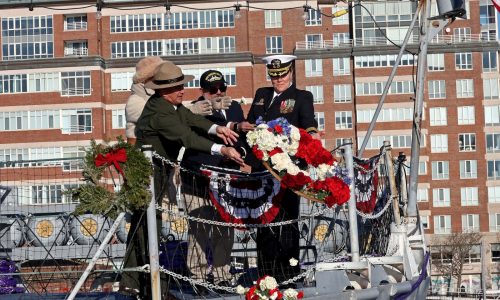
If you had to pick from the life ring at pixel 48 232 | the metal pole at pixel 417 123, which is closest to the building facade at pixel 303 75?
the metal pole at pixel 417 123

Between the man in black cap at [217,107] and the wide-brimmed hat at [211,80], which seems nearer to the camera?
the man in black cap at [217,107]

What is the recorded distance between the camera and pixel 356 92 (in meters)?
88.9

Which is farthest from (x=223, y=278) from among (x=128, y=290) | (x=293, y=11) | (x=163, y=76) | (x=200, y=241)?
(x=293, y=11)

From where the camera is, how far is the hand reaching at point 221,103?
9.62m

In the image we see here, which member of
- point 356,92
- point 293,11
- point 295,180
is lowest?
point 295,180

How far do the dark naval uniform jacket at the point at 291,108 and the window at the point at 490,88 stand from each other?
83.3 metres

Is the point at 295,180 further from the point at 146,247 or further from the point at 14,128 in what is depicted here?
the point at 14,128

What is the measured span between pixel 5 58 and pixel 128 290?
8189 cm

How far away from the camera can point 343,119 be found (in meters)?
89.9

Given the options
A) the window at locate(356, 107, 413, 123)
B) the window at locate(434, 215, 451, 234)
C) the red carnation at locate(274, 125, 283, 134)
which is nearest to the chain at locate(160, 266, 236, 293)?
the red carnation at locate(274, 125, 283, 134)

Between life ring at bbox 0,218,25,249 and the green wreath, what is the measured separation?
13.5 ft

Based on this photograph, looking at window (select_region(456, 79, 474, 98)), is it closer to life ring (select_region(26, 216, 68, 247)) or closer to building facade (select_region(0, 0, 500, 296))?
building facade (select_region(0, 0, 500, 296))

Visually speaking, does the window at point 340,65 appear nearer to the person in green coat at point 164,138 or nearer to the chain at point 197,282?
the person in green coat at point 164,138

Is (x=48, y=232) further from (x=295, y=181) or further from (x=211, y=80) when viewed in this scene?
(x=295, y=181)
